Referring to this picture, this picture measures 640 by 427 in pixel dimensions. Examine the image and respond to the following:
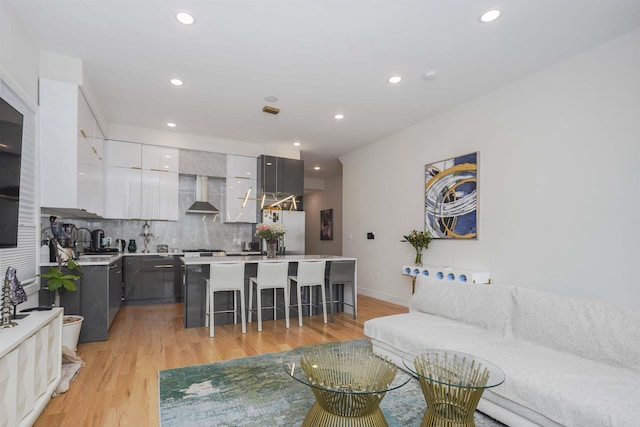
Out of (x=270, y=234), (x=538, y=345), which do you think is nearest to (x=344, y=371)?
(x=538, y=345)

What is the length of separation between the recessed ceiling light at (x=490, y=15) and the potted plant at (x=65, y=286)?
424cm

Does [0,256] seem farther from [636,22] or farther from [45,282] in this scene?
[636,22]

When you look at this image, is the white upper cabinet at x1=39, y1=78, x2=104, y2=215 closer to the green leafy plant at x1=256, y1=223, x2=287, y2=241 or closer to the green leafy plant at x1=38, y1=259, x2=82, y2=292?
the green leafy plant at x1=38, y1=259, x2=82, y2=292

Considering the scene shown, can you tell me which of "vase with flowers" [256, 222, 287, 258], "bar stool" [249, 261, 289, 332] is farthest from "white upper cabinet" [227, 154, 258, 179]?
"bar stool" [249, 261, 289, 332]

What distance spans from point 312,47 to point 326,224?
7147 millimetres

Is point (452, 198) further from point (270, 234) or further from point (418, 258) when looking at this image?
point (270, 234)

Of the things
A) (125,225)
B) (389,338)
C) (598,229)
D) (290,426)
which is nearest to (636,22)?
(598,229)

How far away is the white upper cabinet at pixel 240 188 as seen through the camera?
6.38 meters

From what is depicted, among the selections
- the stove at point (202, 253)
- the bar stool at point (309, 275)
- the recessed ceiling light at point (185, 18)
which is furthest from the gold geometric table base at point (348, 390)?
the stove at point (202, 253)

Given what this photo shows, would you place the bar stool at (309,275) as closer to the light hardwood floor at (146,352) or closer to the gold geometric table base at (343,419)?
the light hardwood floor at (146,352)

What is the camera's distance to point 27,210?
118 inches

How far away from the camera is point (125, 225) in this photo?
231 inches

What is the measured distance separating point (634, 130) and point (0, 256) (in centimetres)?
530

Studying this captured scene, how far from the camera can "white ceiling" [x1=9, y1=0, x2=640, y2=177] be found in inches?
104
